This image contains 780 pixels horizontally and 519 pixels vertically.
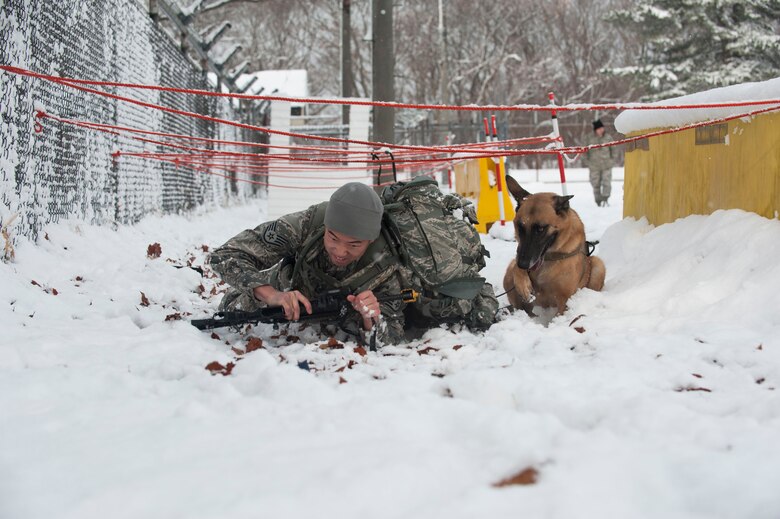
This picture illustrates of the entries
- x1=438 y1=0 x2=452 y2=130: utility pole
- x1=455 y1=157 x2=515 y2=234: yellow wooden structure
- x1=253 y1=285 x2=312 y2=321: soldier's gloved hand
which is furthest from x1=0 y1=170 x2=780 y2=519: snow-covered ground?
x1=438 y1=0 x2=452 y2=130: utility pole

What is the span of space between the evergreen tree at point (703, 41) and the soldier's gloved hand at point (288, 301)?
66.7 feet

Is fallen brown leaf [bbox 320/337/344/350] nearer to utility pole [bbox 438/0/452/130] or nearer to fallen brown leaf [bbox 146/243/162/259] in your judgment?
fallen brown leaf [bbox 146/243/162/259]

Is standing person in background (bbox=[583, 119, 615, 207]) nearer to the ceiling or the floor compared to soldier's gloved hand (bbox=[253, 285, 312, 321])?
nearer to the ceiling

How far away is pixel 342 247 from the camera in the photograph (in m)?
3.27

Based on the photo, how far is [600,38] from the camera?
125 feet

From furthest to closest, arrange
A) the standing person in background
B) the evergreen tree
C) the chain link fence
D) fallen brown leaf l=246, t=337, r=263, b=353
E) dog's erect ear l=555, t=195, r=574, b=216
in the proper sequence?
the evergreen tree → the standing person in background → dog's erect ear l=555, t=195, r=574, b=216 → the chain link fence → fallen brown leaf l=246, t=337, r=263, b=353

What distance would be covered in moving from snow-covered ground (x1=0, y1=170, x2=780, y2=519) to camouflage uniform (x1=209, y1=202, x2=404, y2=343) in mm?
195

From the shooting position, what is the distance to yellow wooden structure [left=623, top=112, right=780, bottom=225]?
148 inches

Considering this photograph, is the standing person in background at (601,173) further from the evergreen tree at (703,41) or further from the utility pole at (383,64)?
the evergreen tree at (703,41)

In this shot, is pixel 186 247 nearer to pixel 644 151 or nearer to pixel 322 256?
pixel 322 256

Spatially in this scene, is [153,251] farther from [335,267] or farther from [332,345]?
[332,345]

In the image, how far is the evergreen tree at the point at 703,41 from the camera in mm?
20750

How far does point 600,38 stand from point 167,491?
40.4m

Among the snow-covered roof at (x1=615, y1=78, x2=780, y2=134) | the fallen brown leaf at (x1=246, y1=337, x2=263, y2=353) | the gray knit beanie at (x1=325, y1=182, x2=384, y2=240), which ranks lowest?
the fallen brown leaf at (x1=246, y1=337, x2=263, y2=353)
